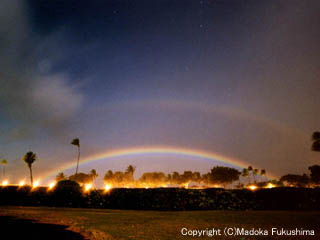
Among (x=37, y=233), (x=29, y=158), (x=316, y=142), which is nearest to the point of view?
(x=37, y=233)

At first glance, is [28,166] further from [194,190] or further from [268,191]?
[268,191]

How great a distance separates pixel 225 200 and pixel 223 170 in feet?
325

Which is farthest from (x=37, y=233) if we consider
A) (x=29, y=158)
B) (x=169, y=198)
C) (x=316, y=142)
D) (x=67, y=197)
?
(x=29, y=158)

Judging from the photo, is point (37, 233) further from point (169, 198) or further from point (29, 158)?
point (29, 158)

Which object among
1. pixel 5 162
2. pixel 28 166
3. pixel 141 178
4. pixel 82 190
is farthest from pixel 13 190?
pixel 141 178

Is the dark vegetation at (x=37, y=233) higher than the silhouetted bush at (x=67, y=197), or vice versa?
the dark vegetation at (x=37, y=233)

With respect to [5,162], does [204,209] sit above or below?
below

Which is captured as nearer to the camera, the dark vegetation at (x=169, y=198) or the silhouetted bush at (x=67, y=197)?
the dark vegetation at (x=169, y=198)

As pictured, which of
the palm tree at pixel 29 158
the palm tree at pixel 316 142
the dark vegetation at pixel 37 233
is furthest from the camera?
the palm tree at pixel 29 158

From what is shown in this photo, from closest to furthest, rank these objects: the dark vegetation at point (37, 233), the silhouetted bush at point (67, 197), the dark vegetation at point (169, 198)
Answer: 1. the dark vegetation at point (37, 233)
2. the dark vegetation at point (169, 198)
3. the silhouetted bush at point (67, 197)

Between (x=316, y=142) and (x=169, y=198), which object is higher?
(x=316, y=142)

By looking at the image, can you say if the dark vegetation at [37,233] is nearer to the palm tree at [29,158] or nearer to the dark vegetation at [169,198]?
the dark vegetation at [169,198]

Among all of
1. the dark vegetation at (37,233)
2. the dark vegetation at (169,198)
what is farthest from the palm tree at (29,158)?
the dark vegetation at (37,233)

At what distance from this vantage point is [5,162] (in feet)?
384
